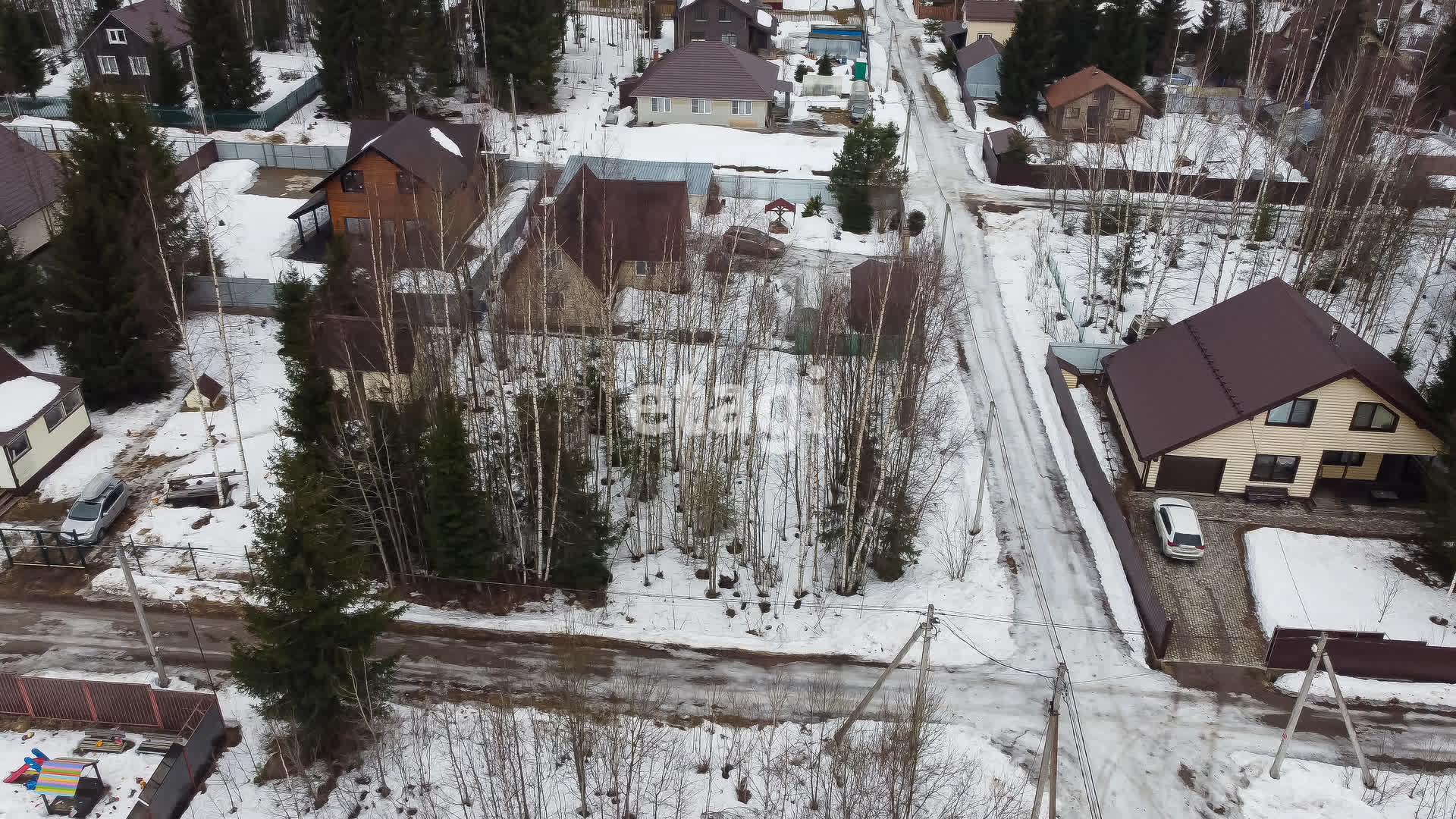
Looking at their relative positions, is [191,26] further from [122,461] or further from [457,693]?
[457,693]

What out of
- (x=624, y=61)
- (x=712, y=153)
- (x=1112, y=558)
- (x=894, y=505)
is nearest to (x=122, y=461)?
(x=894, y=505)

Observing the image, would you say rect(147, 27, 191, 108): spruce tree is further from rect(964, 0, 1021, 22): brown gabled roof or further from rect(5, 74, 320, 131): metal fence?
rect(964, 0, 1021, 22): brown gabled roof

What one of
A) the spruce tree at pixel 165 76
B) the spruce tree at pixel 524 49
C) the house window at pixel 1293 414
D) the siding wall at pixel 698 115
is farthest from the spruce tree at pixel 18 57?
the house window at pixel 1293 414

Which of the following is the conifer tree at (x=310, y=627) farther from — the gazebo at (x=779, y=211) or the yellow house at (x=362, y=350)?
the gazebo at (x=779, y=211)

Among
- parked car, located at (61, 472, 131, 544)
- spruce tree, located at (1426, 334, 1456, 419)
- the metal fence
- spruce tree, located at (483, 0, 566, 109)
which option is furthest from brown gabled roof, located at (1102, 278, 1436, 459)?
the metal fence

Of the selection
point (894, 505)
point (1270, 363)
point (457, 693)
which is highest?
point (1270, 363)

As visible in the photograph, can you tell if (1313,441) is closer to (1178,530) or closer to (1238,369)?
(1238,369)
